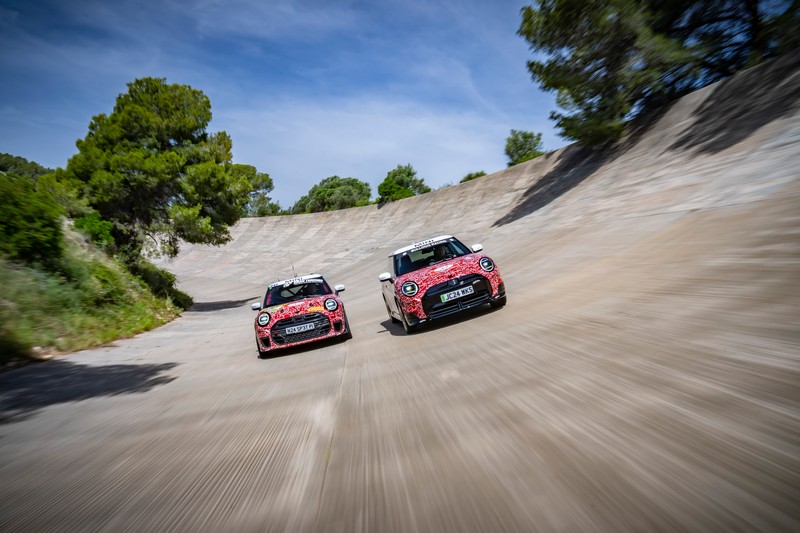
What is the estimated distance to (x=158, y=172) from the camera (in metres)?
21.3

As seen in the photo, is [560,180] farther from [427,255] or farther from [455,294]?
[455,294]

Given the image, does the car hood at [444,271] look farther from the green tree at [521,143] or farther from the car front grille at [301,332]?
the green tree at [521,143]

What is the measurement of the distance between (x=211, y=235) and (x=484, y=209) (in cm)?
1887

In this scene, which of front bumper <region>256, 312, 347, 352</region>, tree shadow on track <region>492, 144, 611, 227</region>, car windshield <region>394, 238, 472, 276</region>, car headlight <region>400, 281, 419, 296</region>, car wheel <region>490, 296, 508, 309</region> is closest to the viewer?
car headlight <region>400, 281, 419, 296</region>

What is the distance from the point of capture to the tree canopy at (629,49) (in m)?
20.1

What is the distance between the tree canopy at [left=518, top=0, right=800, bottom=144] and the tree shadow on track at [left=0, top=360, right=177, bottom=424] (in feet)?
74.2

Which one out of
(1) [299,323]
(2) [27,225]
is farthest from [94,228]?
(1) [299,323]

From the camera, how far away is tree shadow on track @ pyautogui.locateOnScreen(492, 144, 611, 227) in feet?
77.9

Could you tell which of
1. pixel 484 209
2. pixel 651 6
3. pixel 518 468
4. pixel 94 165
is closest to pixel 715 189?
pixel 518 468

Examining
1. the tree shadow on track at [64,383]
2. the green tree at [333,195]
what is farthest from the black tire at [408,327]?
the green tree at [333,195]

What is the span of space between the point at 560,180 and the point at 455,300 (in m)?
21.5

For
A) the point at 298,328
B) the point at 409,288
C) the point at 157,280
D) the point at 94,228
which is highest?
the point at 94,228

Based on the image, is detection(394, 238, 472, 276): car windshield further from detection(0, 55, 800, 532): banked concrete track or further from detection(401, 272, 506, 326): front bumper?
detection(0, 55, 800, 532): banked concrete track

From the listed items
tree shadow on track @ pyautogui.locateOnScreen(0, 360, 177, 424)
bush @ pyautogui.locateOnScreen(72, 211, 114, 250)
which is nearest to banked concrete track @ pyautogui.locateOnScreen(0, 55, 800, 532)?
tree shadow on track @ pyautogui.locateOnScreen(0, 360, 177, 424)
